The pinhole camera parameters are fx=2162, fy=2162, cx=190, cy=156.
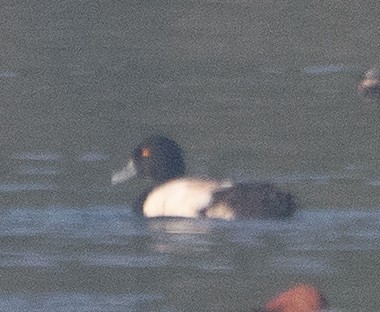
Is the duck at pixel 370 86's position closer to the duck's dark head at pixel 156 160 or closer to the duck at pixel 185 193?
the duck at pixel 185 193

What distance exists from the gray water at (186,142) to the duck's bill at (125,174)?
0.33 feet

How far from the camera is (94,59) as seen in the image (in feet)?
67.3

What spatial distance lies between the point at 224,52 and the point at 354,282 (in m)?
8.92

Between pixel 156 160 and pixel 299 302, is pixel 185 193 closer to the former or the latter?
pixel 156 160

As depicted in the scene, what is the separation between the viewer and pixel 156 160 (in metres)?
15.6

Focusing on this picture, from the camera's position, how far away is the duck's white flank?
14.6 m

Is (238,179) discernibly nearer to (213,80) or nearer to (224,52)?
(213,80)

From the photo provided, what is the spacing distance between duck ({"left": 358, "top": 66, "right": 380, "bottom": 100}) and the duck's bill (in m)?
3.42

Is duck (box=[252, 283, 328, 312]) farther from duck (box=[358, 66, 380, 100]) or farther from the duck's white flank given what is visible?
duck (box=[358, 66, 380, 100])

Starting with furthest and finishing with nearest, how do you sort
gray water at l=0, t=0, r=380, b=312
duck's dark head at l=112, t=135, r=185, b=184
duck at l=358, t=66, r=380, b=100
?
1. duck at l=358, t=66, r=380, b=100
2. duck's dark head at l=112, t=135, r=185, b=184
3. gray water at l=0, t=0, r=380, b=312

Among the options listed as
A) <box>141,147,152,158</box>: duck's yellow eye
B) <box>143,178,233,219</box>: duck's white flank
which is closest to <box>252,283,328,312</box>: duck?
<box>143,178,233,219</box>: duck's white flank

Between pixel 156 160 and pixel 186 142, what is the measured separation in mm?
889

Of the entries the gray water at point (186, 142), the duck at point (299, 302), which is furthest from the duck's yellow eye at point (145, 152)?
the duck at point (299, 302)

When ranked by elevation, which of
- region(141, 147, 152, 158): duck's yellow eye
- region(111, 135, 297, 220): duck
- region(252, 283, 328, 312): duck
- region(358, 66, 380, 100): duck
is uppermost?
region(358, 66, 380, 100): duck
